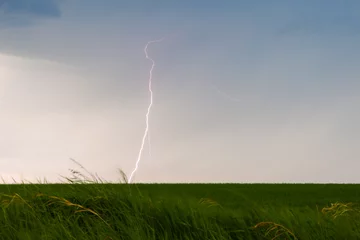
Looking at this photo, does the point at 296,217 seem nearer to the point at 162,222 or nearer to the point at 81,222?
the point at 162,222

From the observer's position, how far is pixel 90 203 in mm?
9102

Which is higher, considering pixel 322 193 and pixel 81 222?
A: pixel 322 193

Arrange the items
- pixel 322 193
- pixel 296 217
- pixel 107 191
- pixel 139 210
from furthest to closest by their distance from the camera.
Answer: pixel 322 193
pixel 107 191
pixel 139 210
pixel 296 217

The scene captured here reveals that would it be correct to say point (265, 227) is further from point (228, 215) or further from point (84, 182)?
point (84, 182)

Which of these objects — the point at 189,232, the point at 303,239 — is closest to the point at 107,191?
the point at 189,232

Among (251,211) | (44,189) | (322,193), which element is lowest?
(251,211)

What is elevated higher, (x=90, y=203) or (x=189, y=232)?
(x=90, y=203)

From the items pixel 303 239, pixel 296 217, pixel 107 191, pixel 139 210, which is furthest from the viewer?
pixel 107 191

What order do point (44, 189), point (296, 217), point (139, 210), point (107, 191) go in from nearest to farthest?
point (296, 217) → point (139, 210) → point (107, 191) → point (44, 189)

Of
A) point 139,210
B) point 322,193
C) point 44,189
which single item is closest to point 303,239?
point 139,210

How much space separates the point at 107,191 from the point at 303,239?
3556 millimetres

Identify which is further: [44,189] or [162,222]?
[44,189]

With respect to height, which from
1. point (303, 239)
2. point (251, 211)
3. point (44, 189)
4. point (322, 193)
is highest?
point (322, 193)

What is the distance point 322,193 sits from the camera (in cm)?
2283
